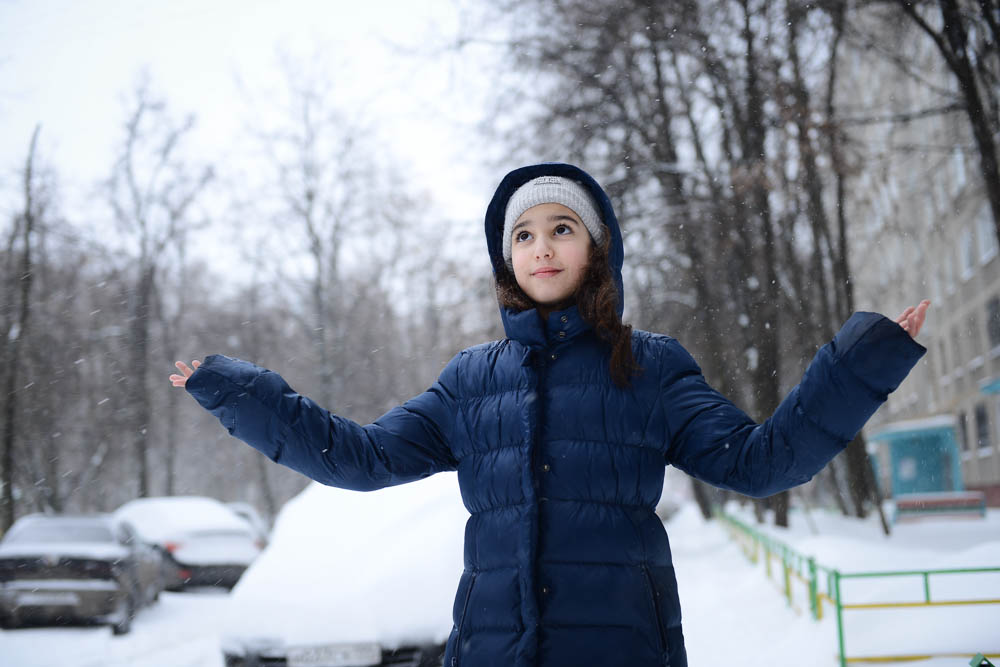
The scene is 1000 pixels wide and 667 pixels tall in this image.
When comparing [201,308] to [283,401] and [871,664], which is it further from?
[283,401]

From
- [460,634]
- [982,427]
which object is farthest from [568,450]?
[982,427]

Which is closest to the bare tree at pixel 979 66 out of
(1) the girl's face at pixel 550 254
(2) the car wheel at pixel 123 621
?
(1) the girl's face at pixel 550 254

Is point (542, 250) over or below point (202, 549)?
over

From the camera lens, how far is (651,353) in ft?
6.48

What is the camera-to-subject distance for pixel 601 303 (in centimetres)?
199

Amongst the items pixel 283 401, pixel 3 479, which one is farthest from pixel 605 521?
pixel 3 479

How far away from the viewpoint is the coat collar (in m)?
1.99

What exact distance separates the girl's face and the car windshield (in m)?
9.68

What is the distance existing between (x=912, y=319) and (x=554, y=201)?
0.87 metres

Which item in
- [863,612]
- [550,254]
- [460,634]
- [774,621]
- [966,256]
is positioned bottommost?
[774,621]

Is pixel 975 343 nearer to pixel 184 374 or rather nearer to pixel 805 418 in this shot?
pixel 805 418

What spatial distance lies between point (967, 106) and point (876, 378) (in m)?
6.31

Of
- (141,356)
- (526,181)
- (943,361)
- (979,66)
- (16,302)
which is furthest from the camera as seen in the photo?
(943,361)

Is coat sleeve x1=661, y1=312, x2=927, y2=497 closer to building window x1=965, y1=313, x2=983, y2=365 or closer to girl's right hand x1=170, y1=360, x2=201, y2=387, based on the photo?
girl's right hand x1=170, y1=360, x2=201, y2=387
